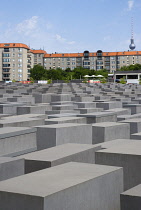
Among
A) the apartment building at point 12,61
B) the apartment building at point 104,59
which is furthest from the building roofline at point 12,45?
the apartment building at point 104,59

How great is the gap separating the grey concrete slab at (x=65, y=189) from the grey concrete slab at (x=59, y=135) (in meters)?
3.09

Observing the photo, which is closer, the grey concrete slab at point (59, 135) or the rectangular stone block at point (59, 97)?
the grey concrete slab at point (59, 135)

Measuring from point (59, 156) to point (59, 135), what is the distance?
2566mm

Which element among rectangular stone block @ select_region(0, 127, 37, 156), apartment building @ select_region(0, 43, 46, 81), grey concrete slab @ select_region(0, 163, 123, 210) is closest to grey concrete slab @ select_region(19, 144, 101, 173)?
grey concrete slab @ select_region(0, 163, 123, 210)

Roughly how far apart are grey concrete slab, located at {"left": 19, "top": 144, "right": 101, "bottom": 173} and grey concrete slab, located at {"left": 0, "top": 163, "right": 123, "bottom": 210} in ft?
1.53

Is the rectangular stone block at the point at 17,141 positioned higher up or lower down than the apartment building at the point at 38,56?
lower down

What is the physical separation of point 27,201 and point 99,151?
277cm

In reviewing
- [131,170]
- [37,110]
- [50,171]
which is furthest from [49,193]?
[37,110]

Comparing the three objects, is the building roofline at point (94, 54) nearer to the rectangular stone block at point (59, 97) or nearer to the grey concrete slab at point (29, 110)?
the rectangular stone block at point (59, 97)

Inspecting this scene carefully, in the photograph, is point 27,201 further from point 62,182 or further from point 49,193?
point 62,182

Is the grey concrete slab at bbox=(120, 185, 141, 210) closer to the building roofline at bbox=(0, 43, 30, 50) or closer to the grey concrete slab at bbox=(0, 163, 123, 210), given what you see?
the grey concrete slab at bbox=(0, 163, 123, 210)

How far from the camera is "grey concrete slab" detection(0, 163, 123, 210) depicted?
5059mm

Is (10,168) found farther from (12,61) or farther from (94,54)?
(94,54)

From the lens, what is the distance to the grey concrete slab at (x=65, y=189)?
16.6ft
